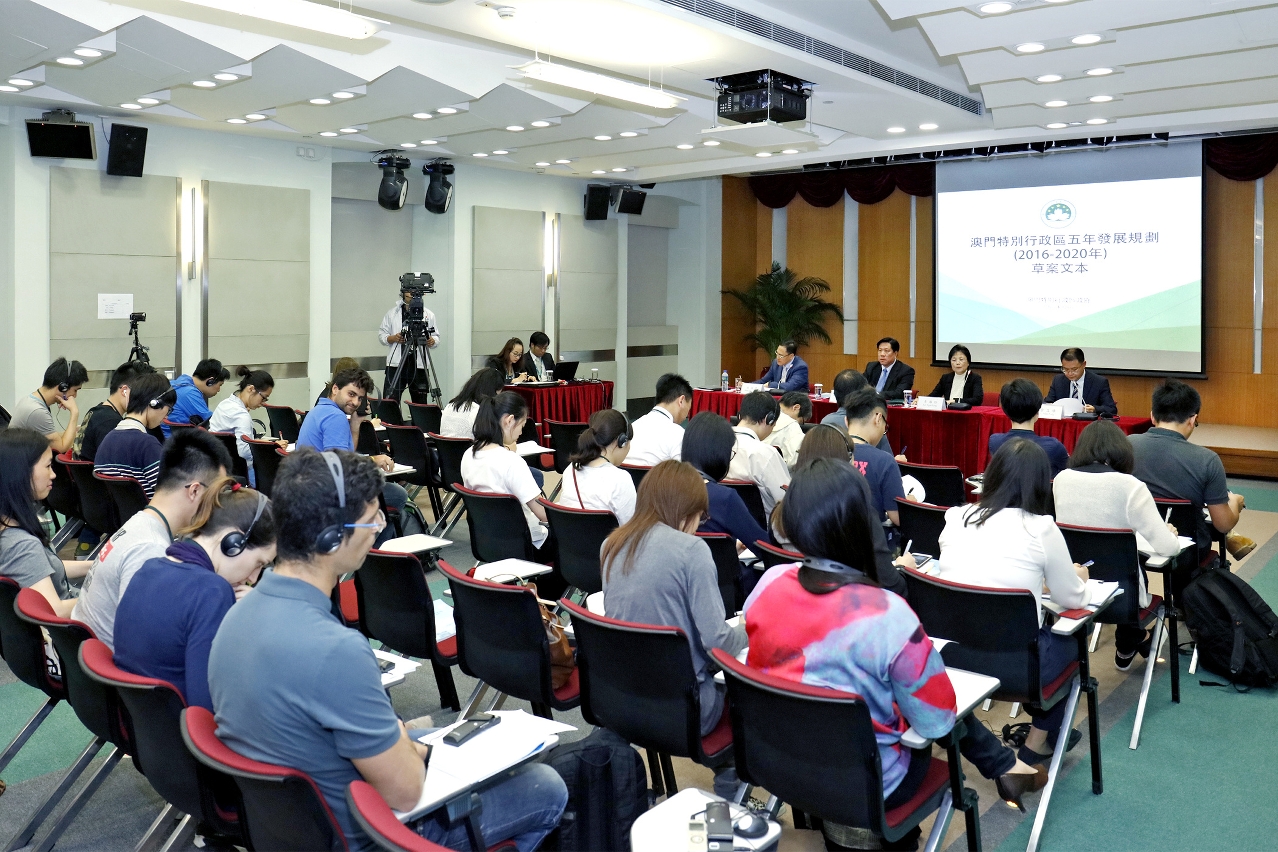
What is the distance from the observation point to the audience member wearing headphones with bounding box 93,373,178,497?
209 inches

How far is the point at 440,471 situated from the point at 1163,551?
4661mm

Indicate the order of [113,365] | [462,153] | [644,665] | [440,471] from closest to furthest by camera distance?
[644,665], [440,471], [113,365], [462,153]

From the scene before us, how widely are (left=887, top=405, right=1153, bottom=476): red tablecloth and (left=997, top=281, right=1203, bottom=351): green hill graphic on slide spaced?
200 centimetres

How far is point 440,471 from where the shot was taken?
7.07 m

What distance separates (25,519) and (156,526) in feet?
2.43

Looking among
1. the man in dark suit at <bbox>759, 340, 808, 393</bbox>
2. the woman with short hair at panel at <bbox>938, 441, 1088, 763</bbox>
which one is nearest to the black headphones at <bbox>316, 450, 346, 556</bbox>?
the woman with short hair at panel at <bbox>938, 441, 1088, 763</bbox>

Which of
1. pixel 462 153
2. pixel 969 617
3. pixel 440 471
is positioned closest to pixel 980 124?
pixel 462 153

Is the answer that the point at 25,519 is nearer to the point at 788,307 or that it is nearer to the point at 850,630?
the point at 850,630

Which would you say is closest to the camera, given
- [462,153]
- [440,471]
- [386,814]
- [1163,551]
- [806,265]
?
[386,814]

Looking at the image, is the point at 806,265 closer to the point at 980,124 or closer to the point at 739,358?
the point at 739,358

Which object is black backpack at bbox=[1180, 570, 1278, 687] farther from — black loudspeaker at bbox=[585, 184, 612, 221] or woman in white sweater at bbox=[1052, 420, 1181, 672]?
black loudspeaker at bbox=[585, 184, 612, 221]

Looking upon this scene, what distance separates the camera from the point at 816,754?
7.73ft

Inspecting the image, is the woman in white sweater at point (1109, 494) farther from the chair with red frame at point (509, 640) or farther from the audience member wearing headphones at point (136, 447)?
the audience member wearing headphones at point (136, 447)

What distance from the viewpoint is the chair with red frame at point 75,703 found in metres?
2.67
